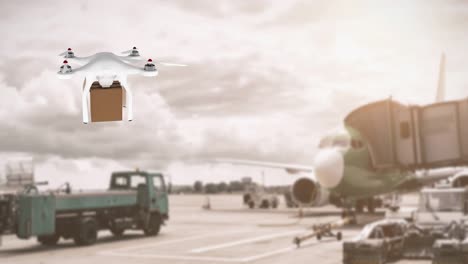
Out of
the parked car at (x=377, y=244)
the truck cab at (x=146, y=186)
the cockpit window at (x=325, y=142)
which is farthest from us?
the truck cab at (x=146, y=186)

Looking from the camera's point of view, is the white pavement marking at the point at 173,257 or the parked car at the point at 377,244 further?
the white pavement marking at the point at 173,257

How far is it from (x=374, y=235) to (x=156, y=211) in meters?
14.0

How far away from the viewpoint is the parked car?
632 inches

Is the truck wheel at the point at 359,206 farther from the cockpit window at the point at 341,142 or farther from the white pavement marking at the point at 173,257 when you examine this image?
the white pavement marking at the point at 173,257

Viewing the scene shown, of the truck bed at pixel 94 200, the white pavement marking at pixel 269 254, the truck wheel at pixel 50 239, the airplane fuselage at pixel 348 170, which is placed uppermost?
the airplane fuselage at pixel 348 170

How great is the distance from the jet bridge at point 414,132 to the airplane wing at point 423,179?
24337 millimetres

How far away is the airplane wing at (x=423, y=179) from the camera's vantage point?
103 feet

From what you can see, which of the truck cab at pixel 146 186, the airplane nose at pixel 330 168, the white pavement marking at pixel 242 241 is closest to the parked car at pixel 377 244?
the white pavement marking at pixel 242 241

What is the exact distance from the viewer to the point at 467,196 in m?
19.4

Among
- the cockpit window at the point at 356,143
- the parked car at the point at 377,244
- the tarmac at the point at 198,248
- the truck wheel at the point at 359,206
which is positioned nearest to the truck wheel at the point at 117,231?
the tarmac at the point at 198,248

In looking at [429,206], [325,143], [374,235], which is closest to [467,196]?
[429,206]

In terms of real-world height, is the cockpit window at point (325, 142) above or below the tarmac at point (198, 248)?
above

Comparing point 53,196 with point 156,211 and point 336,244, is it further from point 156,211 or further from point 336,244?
point 336,244

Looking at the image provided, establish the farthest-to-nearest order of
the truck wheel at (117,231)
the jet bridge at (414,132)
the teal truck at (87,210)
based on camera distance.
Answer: the truck wheel at (117,231)
the teal truck at (87,210)
the jet bridge at (414,132)
